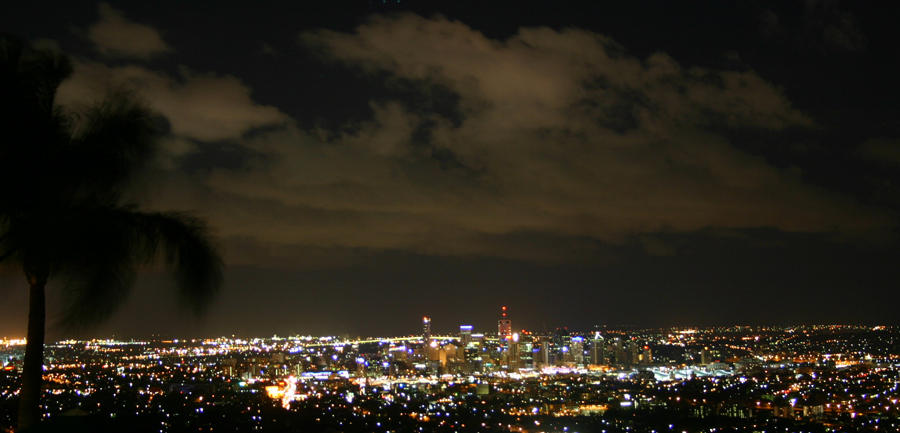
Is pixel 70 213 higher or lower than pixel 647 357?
higher

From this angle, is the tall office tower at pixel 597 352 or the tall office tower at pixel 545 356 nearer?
the tall office tower at pixel 545 356

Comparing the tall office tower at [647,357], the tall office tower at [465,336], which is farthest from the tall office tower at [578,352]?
the tall office tower at [465,336]

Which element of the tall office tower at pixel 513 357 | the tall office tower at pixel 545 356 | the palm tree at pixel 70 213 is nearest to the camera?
the palm tree at pixel 70 213

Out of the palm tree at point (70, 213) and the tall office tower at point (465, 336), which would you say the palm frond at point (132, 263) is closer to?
the palm tree at point (70, 213)

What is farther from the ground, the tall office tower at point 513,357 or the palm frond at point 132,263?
the palm frond at point 132,263

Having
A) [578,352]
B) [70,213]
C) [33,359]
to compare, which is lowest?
[578,352]

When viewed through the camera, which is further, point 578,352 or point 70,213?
point 578,352

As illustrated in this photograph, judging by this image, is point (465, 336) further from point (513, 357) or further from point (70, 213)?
point (70, 213)

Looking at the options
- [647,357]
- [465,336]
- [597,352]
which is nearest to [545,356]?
[597,352]

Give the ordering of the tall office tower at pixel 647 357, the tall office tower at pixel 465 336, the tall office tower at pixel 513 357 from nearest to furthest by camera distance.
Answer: the tall office tower at pixel 513 357
the tall office tower at pixel 647 357
the tall office tower at pixel 465 336
